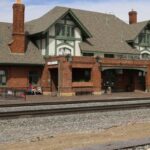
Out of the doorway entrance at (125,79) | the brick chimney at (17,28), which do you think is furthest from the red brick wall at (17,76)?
the doorway entrance at (125,79)

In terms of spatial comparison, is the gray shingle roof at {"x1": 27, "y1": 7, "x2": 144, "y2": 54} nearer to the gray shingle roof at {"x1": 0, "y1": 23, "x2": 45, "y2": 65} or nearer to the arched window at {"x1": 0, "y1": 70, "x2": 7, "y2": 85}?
the gray shingle roof at {"x1": 0, "y1": 23, "x2": 45, "y2": 65}

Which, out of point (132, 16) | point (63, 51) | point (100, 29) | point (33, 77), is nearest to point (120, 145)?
point (33, 77)

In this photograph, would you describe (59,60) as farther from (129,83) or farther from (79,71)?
(129,83)

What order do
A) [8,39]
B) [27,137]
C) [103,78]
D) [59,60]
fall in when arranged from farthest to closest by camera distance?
[103,78] < [8,39] < [59,60] < [27,137]

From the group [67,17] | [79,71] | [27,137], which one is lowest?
[27,137]

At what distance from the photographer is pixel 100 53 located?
145 ft

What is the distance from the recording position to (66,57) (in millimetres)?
37531

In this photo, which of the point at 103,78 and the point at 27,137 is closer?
the point at 27,137

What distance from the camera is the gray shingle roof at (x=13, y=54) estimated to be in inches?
1476

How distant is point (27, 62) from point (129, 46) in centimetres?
1574

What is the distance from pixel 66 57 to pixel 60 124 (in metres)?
22.2

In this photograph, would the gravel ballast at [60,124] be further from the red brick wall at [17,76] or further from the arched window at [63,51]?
the arched window at [63,51]

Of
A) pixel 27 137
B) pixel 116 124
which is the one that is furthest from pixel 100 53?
pixel 27 137

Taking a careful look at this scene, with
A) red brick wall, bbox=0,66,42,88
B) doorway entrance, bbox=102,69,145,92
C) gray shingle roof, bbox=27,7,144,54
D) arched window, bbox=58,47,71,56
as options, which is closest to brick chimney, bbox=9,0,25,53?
red brick wall, bbox=0,66,42,88
